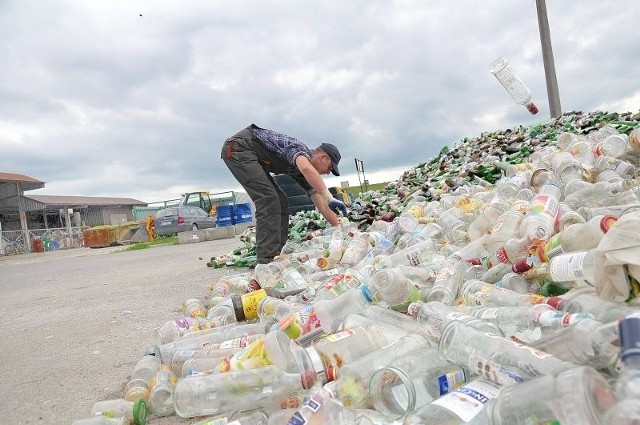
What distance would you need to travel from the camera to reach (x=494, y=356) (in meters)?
1.28

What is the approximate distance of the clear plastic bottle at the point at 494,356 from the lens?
1146mm

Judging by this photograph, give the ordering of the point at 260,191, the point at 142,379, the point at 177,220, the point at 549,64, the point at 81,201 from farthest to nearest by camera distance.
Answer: the point at 81,201 < the point at 177,220 < the point at 549,64 < the point at 260,191 < the point at 142,379

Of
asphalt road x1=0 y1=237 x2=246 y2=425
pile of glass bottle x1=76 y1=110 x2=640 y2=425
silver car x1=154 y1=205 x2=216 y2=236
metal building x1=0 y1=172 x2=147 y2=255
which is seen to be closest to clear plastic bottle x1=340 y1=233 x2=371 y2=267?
pile of glass bottle x1=76 y1=110 x2=640 y2=425

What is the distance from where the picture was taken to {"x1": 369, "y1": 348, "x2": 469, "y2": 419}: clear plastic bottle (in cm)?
120

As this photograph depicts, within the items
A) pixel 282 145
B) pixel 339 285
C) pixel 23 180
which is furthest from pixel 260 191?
pixel 23 180

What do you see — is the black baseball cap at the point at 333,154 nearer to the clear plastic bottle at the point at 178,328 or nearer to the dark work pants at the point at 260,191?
the dark work pants at the point at 260,191

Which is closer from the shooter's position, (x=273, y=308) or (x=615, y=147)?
(x=273, y=308)

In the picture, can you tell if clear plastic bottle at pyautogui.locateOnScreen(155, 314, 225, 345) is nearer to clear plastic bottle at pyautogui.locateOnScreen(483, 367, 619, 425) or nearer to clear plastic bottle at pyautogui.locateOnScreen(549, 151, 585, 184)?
clear plastic bottle at pyautogui.locateOnScreen(483, 367, 619, 425)

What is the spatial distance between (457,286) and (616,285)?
0.82 m

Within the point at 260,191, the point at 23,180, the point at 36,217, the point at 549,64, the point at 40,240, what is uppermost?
the point at 23,180

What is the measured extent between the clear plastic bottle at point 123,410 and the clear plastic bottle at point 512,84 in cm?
728

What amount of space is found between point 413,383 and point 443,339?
0.16m

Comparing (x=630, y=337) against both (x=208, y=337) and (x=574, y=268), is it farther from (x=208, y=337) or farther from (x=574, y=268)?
(x=208, y=337)

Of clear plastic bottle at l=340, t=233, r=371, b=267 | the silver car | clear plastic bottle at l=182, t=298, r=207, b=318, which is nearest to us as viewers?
clear plastic bottle at l=182, t=298, r=207, b=318
